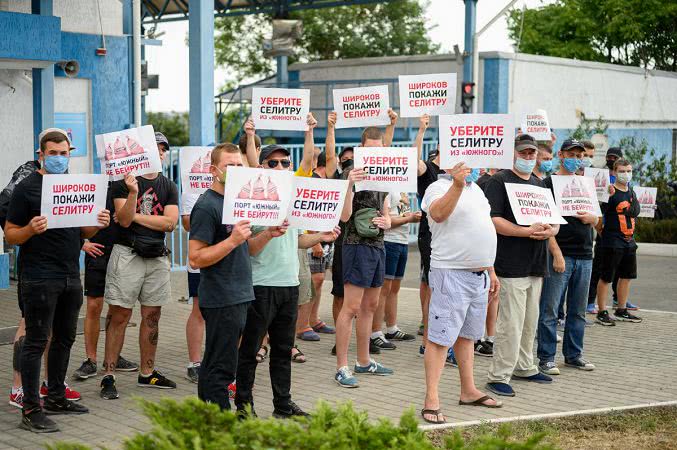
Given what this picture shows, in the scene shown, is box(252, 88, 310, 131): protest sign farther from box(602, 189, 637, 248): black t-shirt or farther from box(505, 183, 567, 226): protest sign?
box(602, 189, 637, 248): black t-shirt

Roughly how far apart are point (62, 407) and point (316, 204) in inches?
95.9

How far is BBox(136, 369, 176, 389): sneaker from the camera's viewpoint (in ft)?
27.7

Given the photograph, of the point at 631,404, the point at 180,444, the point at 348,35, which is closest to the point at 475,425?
the point at 631,404

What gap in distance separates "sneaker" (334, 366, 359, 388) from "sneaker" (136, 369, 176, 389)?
1380 mm

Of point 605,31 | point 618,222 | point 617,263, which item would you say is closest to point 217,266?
point 618,222

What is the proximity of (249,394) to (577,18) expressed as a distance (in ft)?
134

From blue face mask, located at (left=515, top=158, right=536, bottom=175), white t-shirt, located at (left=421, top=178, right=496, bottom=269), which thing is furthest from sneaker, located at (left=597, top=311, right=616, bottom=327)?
white t-shirt, located at (left=421, top=178, right=496, bottom=269)

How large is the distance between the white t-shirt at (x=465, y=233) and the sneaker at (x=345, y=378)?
4.88ft

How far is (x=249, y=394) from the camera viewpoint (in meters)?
7.18

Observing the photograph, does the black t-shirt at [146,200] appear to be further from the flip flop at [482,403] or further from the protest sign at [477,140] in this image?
the flip flop at [482,403]

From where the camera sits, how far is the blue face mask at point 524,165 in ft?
27.8

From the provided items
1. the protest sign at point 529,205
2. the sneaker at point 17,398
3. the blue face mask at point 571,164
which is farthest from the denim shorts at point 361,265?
the sneaker at point 17,398

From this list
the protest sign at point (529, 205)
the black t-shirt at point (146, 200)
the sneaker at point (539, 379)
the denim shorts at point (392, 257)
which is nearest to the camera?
the black t-shirt at point (146, 200)

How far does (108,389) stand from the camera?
8.08m
